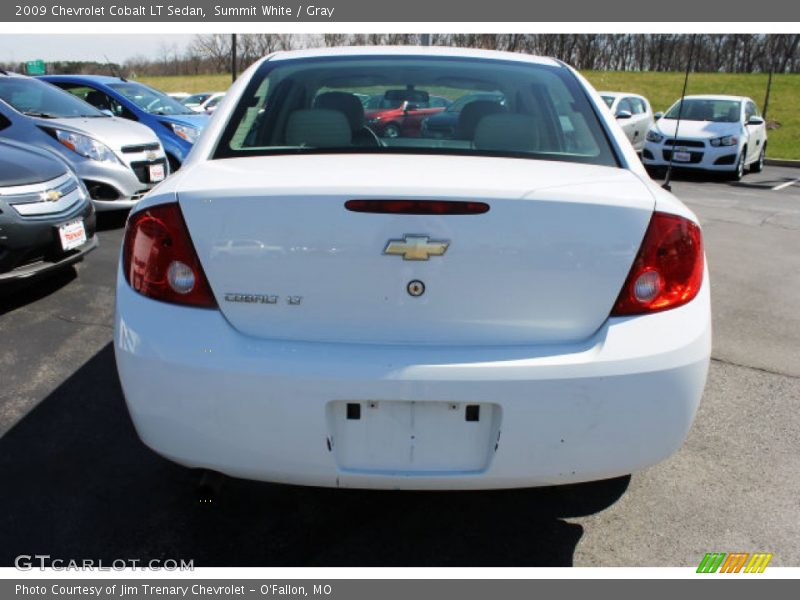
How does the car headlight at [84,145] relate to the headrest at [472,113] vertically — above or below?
below

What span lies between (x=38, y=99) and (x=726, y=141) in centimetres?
Result: 1123

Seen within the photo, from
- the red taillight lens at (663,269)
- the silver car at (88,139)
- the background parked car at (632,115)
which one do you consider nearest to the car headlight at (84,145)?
the silver car at (88,139)

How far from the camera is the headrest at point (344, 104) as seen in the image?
9.14 feet

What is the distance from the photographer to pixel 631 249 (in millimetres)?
1857

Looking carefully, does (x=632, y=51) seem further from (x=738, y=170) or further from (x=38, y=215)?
(x=38, y=215)

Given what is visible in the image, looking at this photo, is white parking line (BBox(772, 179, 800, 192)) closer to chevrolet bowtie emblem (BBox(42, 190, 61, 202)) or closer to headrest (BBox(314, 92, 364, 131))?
headrest (BBox(314, 92, 364, 131))

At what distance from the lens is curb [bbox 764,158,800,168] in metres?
16.4

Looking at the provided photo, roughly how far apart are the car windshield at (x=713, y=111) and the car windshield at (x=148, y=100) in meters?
9.40

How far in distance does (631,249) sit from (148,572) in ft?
5.72

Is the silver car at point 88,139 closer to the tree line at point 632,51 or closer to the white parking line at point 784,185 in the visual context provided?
the white parking line at point 784,185

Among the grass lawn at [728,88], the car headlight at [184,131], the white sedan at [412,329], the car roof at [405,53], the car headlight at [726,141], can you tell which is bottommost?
the grass lawn at [728,88]

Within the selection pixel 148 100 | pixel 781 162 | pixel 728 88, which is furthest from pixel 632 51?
pixel 148 100

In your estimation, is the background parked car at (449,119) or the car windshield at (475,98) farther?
the car windshield at (475,98)

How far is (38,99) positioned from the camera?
7.32 meters
